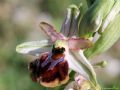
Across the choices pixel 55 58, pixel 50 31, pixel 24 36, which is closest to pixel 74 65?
pixel 55 58

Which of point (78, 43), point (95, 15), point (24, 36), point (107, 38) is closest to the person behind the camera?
point (95, 15)

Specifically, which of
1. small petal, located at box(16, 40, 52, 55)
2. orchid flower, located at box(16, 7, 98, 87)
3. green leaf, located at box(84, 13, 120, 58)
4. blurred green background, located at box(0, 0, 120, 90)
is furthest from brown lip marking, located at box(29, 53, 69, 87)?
blurred green background, located at box(0, 0, 120, 90)

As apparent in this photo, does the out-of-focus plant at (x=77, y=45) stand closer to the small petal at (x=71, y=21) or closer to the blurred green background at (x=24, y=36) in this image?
the small petal at (x=71, y=21)

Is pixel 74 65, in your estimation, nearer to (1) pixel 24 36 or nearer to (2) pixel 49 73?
(2) pixel 49 73

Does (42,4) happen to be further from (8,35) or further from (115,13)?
(115,13)

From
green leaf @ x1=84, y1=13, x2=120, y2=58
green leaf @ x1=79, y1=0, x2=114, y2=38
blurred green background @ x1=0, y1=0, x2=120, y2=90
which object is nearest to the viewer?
green leaf @ x1=79, y1=0, x2=114, y2=38

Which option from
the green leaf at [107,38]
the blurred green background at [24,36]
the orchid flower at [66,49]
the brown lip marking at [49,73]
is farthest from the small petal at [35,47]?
the blurred green background at [24,36]

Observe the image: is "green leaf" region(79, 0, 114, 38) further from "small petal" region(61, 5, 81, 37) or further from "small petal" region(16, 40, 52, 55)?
"small petal" region(16, 40, 52, 55)
